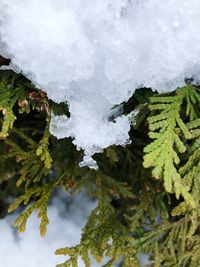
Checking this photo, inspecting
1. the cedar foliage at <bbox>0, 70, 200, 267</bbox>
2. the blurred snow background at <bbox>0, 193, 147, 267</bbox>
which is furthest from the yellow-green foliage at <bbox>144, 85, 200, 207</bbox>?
the blurred snow background at <bbox>0, 193, 147, 267</bbox>

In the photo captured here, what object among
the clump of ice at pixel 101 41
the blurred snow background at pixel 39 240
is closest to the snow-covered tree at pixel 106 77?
the clump of ice at pixel 101 41

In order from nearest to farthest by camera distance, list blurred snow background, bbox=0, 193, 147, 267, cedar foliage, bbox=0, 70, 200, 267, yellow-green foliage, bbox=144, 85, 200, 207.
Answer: yellow-green foliage, bbox=144, 85, 200, 207 → cedar foliage, bbox=0, 70, 200, 267 → blurred snow background, bbox=0, 193, 147, 267

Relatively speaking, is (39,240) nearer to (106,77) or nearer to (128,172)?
(128,172)

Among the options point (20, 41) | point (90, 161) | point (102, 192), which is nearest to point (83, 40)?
point (20, 41)

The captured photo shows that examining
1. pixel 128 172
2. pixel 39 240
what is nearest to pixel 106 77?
pixel 128 172

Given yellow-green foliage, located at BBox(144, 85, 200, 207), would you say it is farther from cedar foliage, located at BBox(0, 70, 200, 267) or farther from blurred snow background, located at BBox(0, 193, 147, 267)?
blurred snow background, located at BBox(0, 193, 147, 267)

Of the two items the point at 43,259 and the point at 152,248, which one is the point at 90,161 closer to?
the point at 152,248

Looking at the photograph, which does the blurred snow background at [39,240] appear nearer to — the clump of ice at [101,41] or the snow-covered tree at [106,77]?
the snow-covered tree at [106,77]
